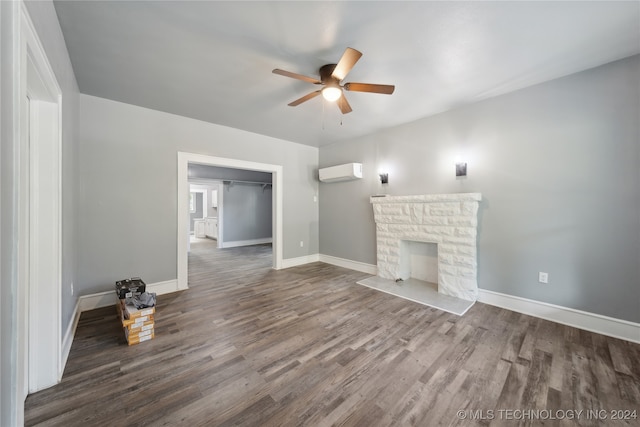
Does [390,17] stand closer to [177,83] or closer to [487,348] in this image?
[177,83]

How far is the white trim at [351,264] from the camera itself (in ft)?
14.5

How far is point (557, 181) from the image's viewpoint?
8.53ft

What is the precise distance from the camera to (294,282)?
3955mm

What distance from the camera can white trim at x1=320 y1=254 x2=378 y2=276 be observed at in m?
4.43

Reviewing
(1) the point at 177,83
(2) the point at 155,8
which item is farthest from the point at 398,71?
(1) the point at 177,83

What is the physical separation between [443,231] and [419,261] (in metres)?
0.82

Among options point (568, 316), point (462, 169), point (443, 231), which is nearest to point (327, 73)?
point (462, 169)

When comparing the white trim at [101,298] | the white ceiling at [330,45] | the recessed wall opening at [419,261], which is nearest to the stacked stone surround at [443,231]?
the recessed wall opening at [419,261]

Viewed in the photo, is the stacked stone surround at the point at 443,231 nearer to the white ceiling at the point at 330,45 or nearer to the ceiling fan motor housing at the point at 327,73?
the white ceiling at the point at 330,45

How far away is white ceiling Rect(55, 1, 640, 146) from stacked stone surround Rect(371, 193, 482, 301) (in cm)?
144

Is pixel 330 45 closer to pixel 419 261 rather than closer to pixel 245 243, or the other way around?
pixel 419 261

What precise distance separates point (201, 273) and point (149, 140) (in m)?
2.57

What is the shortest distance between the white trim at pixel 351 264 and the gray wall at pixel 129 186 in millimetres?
3000

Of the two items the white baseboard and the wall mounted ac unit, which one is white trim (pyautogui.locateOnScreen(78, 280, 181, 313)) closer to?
the wall mounted ac unit
